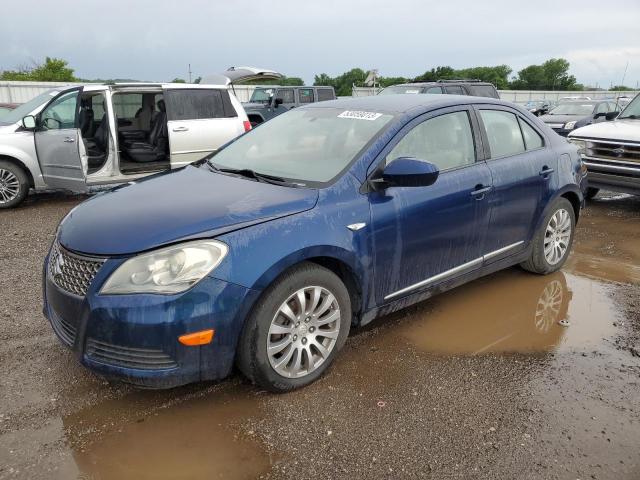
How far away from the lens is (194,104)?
8.75m

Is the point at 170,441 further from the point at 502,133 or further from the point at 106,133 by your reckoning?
the point at 106,133

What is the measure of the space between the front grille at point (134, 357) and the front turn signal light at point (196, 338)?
0.12m

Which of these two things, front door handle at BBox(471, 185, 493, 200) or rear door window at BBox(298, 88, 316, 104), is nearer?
front door handle at BBox(471, 185, 493, 200)

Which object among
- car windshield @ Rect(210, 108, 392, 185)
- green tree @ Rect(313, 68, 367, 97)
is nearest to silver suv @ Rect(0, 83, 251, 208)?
car windshield @ Rect(210, 108, 392, 185)

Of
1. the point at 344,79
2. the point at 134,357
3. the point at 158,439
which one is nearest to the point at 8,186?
the point at 134,357

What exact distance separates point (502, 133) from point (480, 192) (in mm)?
746

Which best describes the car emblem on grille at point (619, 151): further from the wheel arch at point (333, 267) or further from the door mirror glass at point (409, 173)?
the wheel arch at point (333, 267)

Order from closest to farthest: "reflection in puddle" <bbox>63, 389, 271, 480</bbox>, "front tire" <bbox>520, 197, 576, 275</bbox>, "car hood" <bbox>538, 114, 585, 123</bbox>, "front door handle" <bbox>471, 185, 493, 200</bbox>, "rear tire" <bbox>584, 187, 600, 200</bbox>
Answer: "reflection in puddle" <bbox>63, 389, 271, 480</bbox> < "front door handle" <bbox>471, 185, 493, 200</bbox> < "front tire" <bbox>520, 197, 576, 275</bbox> < "rear tire" <bbox>584, 187, 600, 200</bbox> < "car hood" <bbox>538, 114, 585, 123</bbox>

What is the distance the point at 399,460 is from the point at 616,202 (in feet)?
26.4

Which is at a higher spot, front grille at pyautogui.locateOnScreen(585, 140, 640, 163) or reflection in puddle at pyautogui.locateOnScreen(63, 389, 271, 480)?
front grille at pyautogui.locateOnScreen(585, 140, 640, 163)

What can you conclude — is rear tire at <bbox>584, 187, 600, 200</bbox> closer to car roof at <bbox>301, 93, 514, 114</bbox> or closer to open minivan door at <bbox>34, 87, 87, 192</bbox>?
car roof at <bbox>301, 93, 514, 114</bbox>

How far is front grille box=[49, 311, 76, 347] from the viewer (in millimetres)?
2748

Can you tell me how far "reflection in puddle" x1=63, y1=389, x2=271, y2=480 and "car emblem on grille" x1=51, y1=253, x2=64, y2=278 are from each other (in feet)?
2.51

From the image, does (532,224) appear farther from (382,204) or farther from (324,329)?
(324,329)
